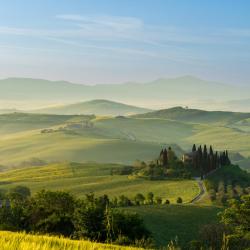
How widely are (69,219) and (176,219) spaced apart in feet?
147

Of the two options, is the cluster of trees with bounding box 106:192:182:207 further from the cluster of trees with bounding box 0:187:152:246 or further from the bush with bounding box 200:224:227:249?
the cluster of trees with bounding box 0:187:152:246

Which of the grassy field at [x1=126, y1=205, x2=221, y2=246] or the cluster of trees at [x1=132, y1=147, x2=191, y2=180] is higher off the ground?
the cluster of trees at [x1=132, y1=147, x2=191, y2=180]

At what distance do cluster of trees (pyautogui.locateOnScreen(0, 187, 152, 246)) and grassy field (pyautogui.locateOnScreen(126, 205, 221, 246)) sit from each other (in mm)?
21282

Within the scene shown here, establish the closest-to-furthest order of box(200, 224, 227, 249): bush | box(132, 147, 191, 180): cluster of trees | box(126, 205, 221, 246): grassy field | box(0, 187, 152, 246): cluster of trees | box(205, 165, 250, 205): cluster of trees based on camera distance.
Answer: box(0, 187, 152, 246): cluster of trees < box(200, 224, 227, 249): bush < box(126, 205, 221, 246): grassy field < box(205, 165, 250, 205): cluster of trees < box(132, 147, 191, 180): cluster of trees

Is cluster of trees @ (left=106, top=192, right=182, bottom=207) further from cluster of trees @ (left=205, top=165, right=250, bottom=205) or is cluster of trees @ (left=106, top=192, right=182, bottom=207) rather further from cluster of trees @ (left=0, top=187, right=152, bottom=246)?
cluster of trees @ (left=0, top=187, right=152, bottom=246)

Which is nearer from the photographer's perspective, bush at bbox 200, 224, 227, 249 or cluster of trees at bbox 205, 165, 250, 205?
bush at bbox 200, 224, 227, 249

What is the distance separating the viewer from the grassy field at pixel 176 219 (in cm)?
9487

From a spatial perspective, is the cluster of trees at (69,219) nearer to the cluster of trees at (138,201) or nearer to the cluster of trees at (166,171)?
the cluster of trees at (138,201)

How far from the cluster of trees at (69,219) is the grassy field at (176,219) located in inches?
838

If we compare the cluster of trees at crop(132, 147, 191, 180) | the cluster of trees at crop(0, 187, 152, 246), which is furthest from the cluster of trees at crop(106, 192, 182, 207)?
the cluster of trees at crop(0, 187, 152, 246)

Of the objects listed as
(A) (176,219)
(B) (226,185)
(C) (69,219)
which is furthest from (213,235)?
(B) (226,185)

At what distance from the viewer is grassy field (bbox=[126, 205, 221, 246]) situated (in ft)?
311

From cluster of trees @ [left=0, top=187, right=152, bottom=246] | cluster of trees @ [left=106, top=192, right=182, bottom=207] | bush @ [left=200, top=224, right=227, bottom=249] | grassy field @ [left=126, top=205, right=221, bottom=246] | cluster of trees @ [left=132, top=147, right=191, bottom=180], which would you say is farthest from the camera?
cluster of trees @ [left=132, top=147, right=191, bottom=180]

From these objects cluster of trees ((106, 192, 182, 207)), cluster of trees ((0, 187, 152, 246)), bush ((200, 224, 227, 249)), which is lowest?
cluster of trees ((106, 192, 182, 207))
